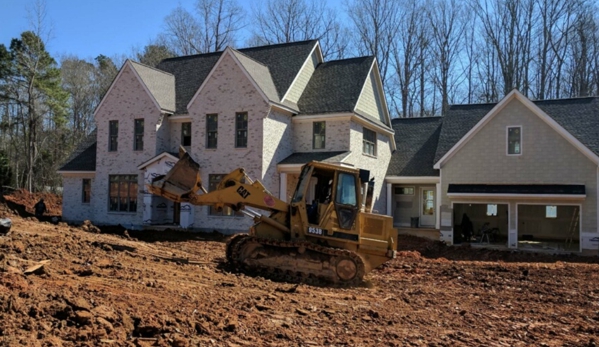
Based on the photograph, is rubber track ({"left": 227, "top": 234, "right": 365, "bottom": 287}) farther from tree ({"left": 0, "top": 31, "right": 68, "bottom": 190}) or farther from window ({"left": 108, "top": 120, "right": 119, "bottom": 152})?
tree ({"left": 0, "top": 31, "right": 68, "bottom": 190})

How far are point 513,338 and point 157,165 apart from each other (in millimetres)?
20078

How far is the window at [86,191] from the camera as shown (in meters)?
29.0

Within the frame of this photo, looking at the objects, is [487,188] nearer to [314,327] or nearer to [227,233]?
[227,233]

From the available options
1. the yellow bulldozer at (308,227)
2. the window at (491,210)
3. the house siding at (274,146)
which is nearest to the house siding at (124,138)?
the house siding at (274,146)

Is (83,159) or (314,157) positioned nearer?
(314,157)

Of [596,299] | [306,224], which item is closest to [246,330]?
[306,224]

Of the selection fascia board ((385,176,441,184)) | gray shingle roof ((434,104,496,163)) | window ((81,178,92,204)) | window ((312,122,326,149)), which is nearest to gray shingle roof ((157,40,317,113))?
window ((312,122,326,149))

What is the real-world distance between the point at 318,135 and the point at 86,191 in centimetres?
1376

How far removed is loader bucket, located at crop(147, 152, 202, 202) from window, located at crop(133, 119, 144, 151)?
1420 centimetres

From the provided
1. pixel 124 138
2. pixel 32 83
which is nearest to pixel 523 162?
pixel 124 138

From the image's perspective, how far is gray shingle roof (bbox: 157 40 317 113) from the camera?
26484 mm

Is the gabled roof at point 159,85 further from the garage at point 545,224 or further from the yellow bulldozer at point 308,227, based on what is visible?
the garage at point 545,224

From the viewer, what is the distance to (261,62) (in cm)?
2833

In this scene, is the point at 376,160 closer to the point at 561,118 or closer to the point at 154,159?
the point at 561,118
